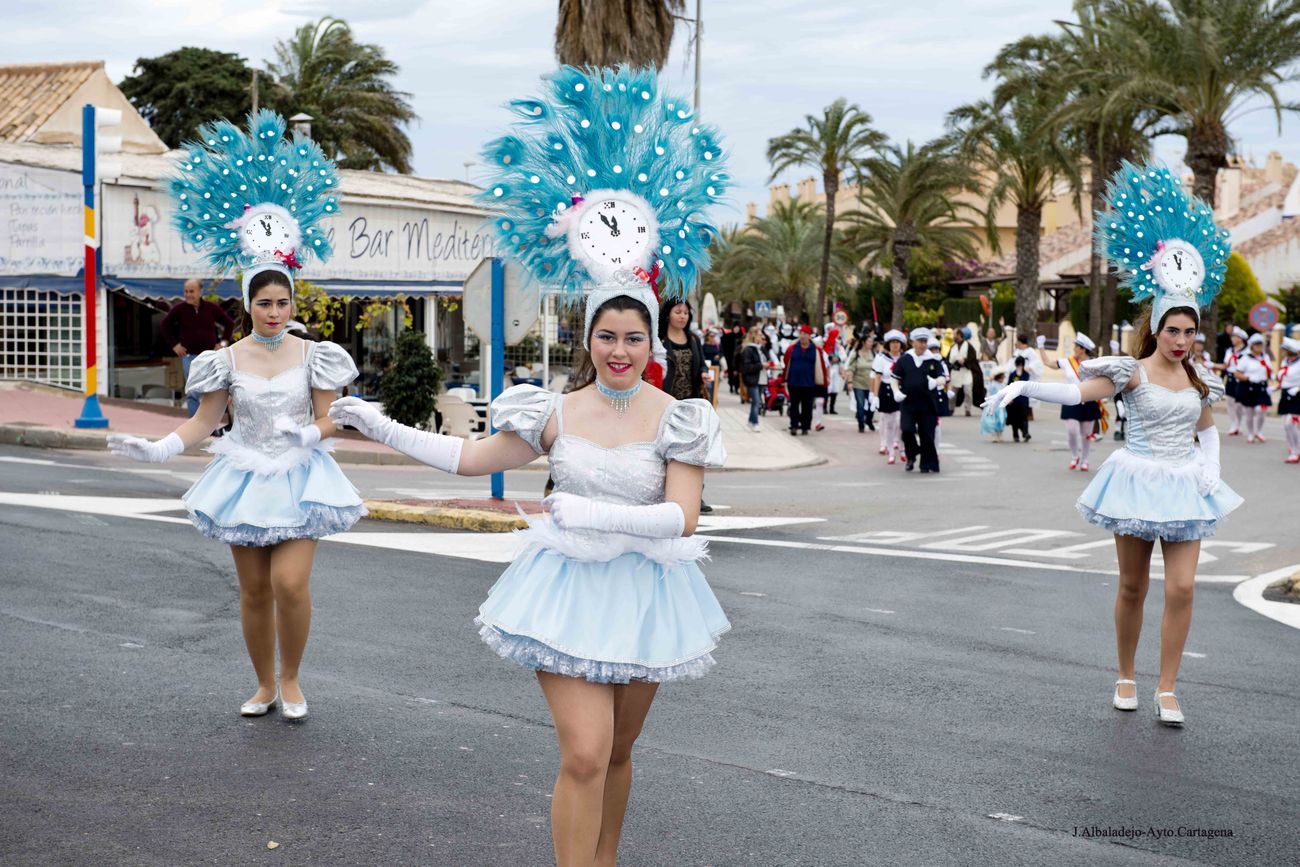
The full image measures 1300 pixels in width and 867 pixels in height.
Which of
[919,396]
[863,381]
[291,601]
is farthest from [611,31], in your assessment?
[291,601]

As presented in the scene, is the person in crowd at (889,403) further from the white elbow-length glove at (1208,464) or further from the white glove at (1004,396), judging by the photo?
the white glove at (1004,396)

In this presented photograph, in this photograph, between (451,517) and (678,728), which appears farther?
(451,517)

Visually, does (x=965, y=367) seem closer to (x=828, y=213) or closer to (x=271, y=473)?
(x=828, y=213)

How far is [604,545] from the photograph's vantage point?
169 inches

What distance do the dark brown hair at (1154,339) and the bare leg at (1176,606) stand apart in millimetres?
724

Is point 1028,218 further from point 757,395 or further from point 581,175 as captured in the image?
point 581,175

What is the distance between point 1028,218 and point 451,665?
1646 inches

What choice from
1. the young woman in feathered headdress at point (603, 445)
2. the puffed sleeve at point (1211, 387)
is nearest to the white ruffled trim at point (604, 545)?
the young woman in feathered headdress at point (603, 445)

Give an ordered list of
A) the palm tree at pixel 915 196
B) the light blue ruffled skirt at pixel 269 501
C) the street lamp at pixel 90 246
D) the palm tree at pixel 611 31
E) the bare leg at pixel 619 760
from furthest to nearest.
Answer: the palm tree at pixel 915 196 < the palm tree at pixel 611 31 < the street lamp at pixel 90 246 < the light blue ruffled skirt at pixel 269 501 < the bare leg at pixel 619 760

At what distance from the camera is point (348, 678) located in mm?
7207

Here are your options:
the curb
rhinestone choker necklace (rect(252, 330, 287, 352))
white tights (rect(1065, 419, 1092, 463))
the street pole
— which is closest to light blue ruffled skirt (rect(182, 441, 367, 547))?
rhinestone choker necklace (rect(252, 330, 287, 352))

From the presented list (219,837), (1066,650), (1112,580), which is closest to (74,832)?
(219,837)

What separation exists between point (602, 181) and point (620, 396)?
0.74 m

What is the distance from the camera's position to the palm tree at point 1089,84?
35875 millimetres
